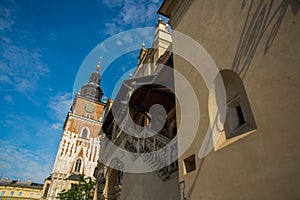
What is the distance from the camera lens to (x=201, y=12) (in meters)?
5.25

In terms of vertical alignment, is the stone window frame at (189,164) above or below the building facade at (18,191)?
below

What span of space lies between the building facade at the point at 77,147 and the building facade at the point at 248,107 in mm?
40196

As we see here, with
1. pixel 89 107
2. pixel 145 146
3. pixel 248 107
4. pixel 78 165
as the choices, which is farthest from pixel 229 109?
pixel 89 107

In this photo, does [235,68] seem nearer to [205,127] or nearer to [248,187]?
[205,127]

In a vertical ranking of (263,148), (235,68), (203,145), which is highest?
(235,68)

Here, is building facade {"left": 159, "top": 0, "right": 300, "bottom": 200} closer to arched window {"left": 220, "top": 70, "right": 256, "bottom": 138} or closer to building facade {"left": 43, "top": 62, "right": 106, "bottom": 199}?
arched window {"left": 220, "top": 70, "right": 256, "bottom": 138}

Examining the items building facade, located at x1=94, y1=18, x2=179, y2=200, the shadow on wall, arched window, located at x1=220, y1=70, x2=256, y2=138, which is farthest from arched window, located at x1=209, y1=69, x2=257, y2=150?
building facade, located at x1=94, y1=18, x2=179, y2=200

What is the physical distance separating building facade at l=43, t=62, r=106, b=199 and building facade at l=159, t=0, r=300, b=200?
40.2 m

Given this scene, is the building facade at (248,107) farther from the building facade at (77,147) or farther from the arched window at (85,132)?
the arched window at (85,132)

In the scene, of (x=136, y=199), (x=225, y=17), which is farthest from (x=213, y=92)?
(x=136, y=199)

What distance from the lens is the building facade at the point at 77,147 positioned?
4019 centimetres

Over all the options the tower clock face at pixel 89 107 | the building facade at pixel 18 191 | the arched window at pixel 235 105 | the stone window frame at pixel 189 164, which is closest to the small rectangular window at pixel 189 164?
the stone window frame at pixel 189 164

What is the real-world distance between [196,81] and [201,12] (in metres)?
2.01

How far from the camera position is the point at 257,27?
10.9ft
